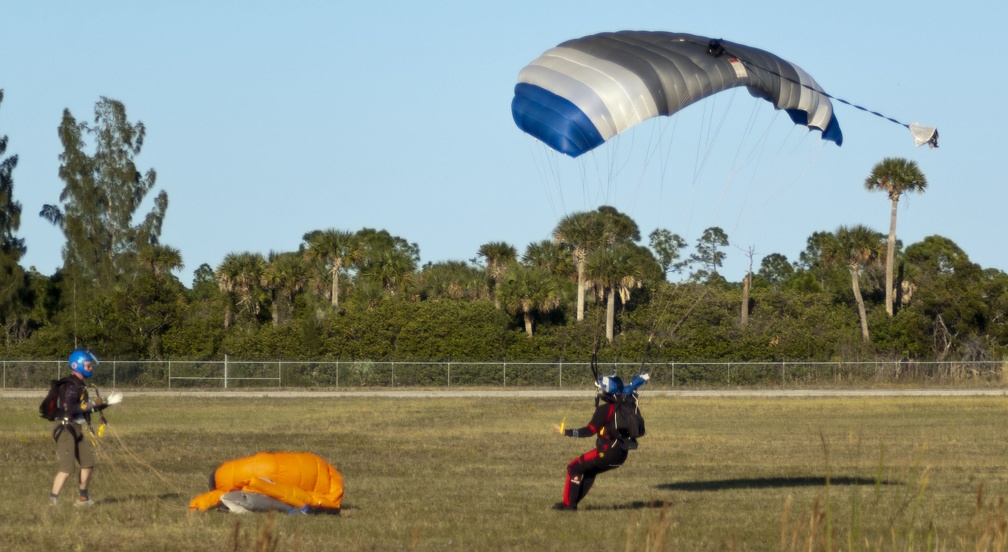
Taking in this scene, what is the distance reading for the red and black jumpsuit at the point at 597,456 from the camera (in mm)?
12270

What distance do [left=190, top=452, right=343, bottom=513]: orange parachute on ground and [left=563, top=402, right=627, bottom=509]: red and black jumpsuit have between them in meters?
2.42

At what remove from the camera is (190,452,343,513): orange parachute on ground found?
37.9ft

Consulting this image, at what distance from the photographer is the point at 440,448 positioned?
73.9ft

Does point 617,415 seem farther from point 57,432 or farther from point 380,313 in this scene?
point 380,313

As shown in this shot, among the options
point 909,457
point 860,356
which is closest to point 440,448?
point 909,457

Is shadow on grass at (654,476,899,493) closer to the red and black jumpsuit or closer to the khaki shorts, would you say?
the red and black jumpsuit

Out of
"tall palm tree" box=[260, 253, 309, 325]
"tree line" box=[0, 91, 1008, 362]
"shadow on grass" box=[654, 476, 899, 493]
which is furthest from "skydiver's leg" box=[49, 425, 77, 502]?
"tall palm tree" box=[260, 253, 309, 325]

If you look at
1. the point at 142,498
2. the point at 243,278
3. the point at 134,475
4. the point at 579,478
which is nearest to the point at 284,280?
the point at 243,278

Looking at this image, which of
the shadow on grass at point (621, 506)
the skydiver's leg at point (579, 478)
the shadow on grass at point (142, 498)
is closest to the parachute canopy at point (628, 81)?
the skydiver's leg at point (579, 478)

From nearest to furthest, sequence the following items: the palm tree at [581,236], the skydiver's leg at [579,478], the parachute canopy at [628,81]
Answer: the skydiver's leg at [579,478] → the parachute canopy at [628,81] → the palm tree at [581,236]

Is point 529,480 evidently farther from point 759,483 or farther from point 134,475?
point 134,475

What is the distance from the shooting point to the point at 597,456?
487 inches

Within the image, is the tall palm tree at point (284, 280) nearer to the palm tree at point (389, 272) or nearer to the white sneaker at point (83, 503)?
the palm tree at point (389, 272)

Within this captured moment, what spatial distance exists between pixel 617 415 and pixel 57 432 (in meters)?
5.66
